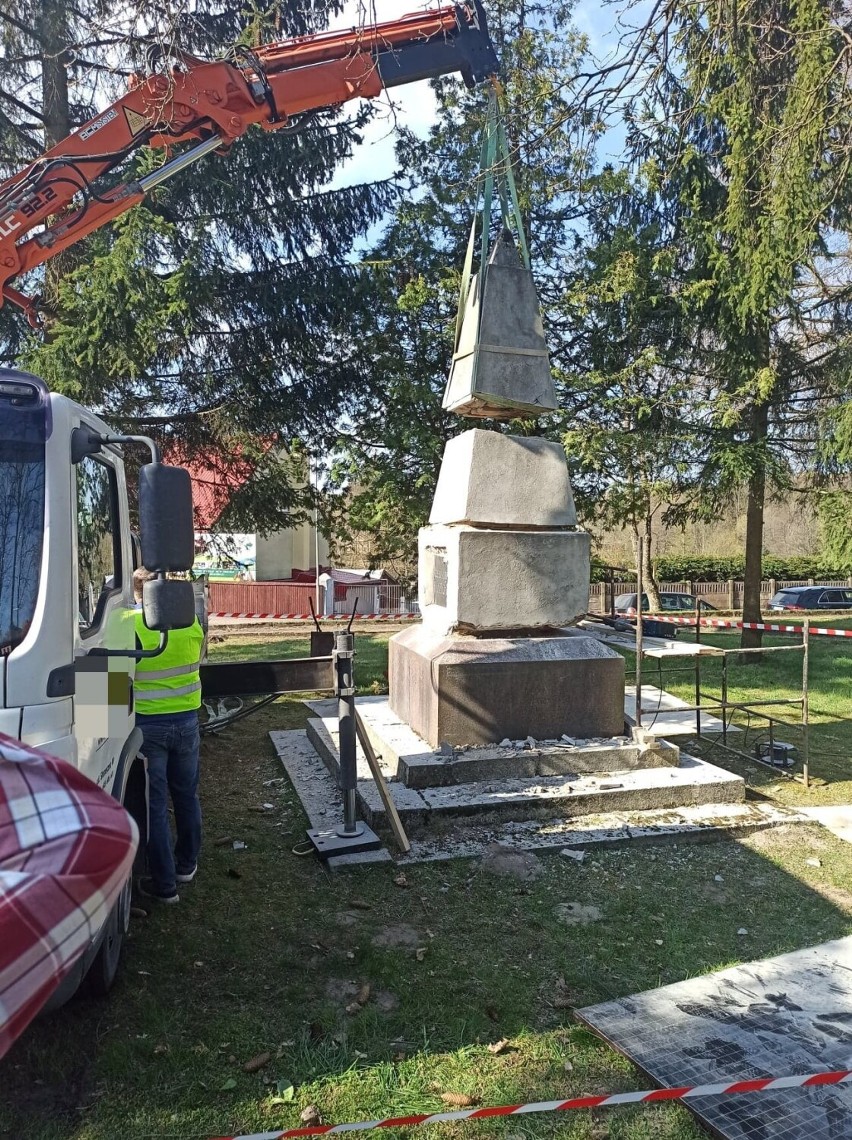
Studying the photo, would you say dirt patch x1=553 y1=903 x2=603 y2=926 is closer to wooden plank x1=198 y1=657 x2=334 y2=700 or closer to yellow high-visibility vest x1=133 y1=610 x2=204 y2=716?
wooden plank x1=198 y1=657 x2=334 y2=700

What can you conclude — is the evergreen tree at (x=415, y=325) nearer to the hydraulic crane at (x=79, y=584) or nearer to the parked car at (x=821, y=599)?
the hydraulic crane at (x=79, y=584)

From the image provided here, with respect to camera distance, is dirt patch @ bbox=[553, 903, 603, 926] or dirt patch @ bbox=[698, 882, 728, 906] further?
dirt patch @ bbox=[698, 882, 728, 906]

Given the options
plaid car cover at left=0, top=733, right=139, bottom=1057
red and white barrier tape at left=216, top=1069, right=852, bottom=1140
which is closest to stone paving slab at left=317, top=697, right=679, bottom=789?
red and white barrier tape at left=216, top=1069, right=852, bottom=1140

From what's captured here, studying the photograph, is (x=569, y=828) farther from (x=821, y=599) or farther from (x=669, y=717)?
(x=821, y=599)

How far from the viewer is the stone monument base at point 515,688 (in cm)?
615

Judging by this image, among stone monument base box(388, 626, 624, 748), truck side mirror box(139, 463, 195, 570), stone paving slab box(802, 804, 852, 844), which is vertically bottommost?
stone paving slab box(802, 804, 852, 844)

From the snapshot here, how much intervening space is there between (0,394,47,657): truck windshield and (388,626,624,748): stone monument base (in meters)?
3.77

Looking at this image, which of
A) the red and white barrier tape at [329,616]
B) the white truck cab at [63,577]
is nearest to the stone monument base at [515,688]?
the white truck cab at [63,577]

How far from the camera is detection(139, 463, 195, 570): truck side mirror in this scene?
2.88 metres

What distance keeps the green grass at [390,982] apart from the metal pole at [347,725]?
43 cm

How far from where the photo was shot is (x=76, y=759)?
2.73 m

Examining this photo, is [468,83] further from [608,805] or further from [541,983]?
[541,983]

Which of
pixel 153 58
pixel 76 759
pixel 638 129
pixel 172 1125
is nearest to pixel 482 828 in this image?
pixel 172 1125

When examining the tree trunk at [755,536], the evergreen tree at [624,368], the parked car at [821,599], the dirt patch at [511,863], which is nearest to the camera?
the dirt patch at [511,863]
